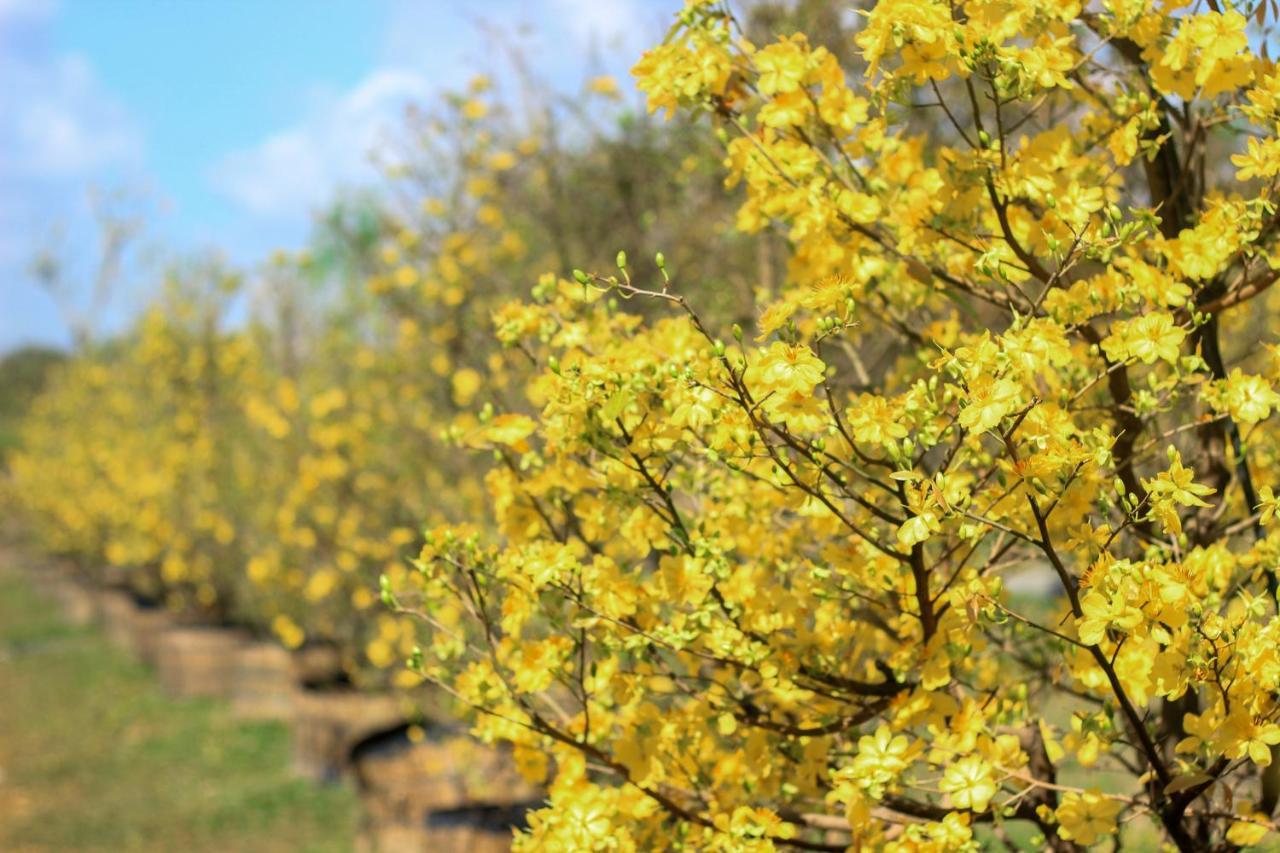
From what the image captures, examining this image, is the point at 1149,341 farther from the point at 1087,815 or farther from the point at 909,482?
the point at 1087,815

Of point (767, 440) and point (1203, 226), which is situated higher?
point (1203, 226)

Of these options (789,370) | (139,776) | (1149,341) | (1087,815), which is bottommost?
(139,776)

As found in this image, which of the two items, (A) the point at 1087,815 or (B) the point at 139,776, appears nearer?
(A) the point at 1087,815

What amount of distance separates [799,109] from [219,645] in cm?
911

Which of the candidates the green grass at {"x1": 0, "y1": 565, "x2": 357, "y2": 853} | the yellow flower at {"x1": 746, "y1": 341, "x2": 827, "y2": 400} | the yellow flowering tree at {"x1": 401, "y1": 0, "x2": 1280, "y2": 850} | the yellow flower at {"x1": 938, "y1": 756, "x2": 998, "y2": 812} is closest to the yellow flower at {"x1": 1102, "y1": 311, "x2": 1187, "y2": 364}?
the yellow flowering tree at {"x1": 401, "y1": 0, "x2": 1280, "y2": 850}

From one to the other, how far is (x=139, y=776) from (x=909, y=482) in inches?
309

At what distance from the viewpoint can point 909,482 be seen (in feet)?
5.13

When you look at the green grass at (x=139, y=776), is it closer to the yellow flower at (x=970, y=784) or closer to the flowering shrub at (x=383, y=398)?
the flowering shrub at (x=383, y=398)

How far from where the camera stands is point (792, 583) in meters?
2.14

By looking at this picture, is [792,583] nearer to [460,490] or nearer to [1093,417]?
[1093,417]

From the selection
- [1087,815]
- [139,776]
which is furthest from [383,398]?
[1087,815]

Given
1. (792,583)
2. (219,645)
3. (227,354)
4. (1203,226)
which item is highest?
(227,354)

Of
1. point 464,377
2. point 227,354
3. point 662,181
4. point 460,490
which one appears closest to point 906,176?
point 464,377

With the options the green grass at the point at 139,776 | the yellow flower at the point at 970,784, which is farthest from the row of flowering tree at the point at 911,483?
the green grass at the point at 139,776
